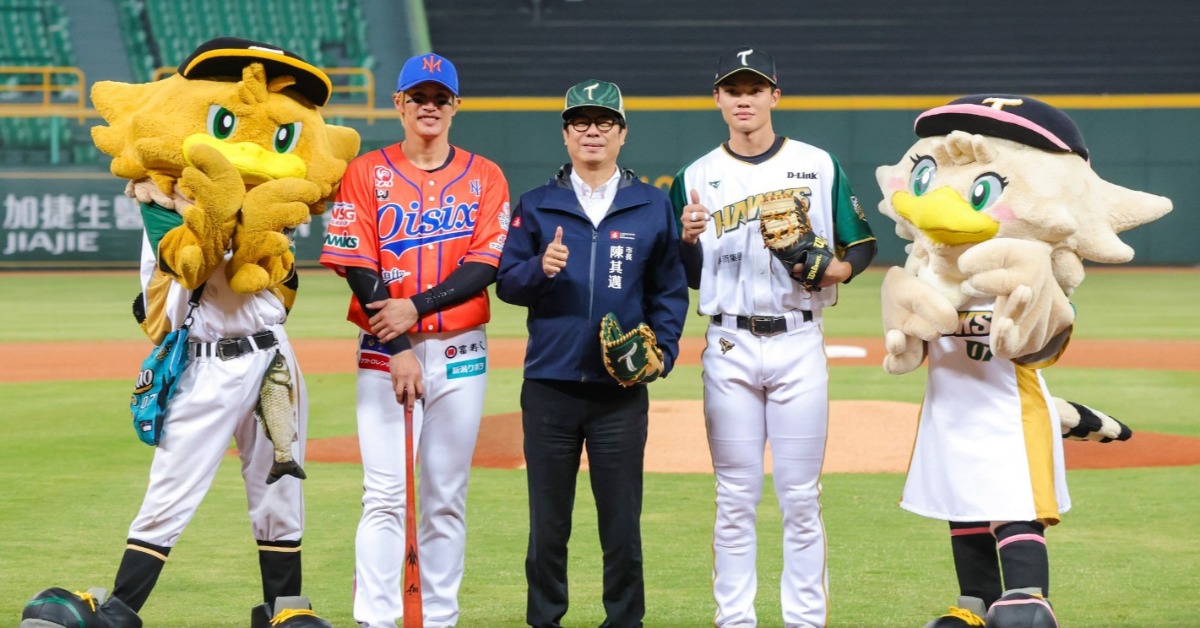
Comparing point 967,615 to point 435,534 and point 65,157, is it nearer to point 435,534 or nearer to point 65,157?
point 435,534

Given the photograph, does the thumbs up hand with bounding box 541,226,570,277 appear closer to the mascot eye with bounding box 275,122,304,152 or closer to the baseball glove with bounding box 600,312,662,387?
the baseball glove with bounding box 600,312,662,387

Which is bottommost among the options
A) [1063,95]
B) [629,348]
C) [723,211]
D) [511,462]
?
[511,462]

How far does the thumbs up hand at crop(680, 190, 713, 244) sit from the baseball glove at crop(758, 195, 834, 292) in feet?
0.60

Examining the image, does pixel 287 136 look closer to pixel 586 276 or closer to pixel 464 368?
pixel 464 368

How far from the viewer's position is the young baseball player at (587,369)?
14.5 feet

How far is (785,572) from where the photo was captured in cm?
449

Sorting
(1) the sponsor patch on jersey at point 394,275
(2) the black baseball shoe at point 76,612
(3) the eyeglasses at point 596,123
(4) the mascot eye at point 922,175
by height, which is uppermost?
(3) the eyeglasses at point 596,123

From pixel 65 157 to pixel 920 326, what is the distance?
2157 cm

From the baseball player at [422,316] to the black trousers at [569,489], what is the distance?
0.78 feet

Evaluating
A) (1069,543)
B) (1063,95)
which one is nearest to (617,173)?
(1069,543)

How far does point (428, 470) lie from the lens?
4480mm

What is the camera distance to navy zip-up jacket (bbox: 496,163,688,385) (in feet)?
14.5

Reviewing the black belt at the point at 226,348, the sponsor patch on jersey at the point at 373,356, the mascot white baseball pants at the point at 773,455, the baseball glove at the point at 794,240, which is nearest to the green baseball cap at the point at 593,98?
the baseball glove at the point at 794,240

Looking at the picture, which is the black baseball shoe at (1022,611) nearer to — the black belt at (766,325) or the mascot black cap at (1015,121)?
the black belt at (766,325)
